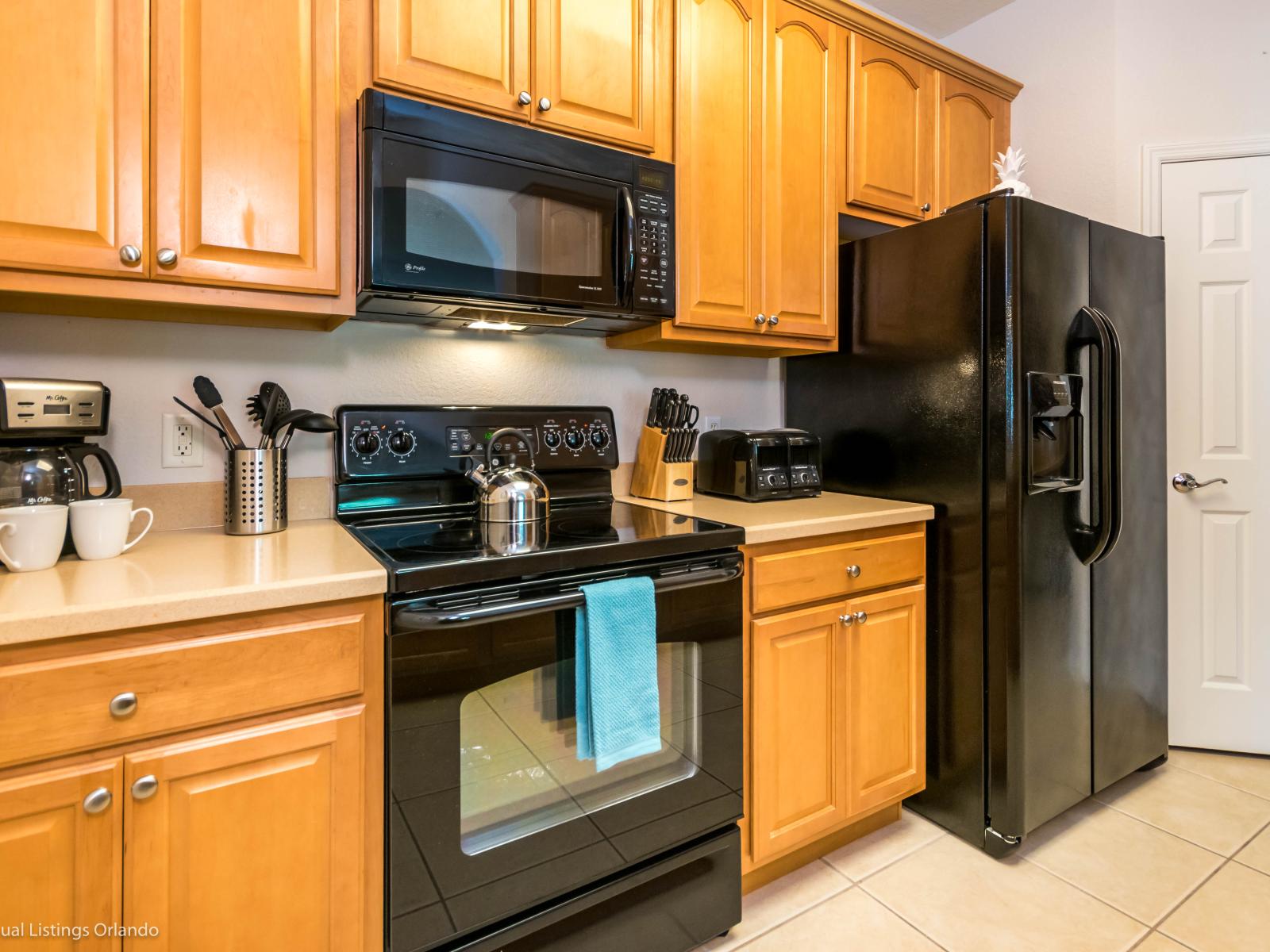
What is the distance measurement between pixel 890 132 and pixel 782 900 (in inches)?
90.9

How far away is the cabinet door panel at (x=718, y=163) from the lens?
71.8 inches

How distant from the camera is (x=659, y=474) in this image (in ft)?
6.61

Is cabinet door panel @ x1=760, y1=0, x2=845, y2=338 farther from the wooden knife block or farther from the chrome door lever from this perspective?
the chrome door lever

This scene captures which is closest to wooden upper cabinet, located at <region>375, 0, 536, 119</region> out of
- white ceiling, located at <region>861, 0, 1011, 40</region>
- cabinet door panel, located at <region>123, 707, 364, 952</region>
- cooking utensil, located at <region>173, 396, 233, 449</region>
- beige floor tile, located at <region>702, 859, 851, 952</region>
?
cooking utensil, located at <region>173, 396, 233, 449</region>

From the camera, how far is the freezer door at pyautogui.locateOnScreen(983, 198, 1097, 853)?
1733 millimetres

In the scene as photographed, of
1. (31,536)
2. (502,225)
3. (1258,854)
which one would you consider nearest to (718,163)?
(502,225)

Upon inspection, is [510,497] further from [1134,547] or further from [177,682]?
[1134,547]

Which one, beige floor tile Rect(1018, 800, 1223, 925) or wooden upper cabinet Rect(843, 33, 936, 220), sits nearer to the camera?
beige floor tile Rect(1018, 800, 1223, 925)

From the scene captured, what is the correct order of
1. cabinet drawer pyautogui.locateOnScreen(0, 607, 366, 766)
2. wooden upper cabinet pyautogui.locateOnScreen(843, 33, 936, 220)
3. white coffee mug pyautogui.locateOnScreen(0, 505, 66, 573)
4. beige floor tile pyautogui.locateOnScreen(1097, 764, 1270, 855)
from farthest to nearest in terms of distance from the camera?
wooden upper cabinet pyautogui.locateOnScreen(843, 33, 936, 220) → beige floor tile pyautogui.locateOnScreen(1097, 764, 1270, 855) → white coffee mug pyautogui.locateOnScreen(0, 505, 66, 573) → cabinet drawer pyautogui.locateOnScreen(0, 607, 366, 766)

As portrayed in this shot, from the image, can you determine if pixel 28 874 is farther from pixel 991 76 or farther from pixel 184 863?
pixel 991 76

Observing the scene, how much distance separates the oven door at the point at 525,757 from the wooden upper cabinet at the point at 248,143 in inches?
30.1

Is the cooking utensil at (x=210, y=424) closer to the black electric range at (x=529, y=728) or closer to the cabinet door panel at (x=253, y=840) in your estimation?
the black electric range at (x=529, y=728)

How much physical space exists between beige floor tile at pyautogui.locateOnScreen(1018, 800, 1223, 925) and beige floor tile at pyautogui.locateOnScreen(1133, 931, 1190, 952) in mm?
52

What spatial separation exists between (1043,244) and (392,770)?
76.7 inches
